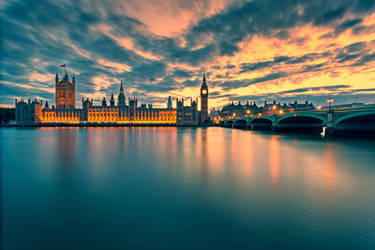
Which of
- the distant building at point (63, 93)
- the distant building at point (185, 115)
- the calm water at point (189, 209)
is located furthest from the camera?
the distant building at point (63, 93)

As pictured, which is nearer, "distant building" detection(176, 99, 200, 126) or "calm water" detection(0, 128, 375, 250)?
"calm water" detection(0, 128, 375, 250)

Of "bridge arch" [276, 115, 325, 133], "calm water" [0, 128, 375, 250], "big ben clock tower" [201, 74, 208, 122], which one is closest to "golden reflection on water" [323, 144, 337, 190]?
"calm water" [0, 128, 375, 250]

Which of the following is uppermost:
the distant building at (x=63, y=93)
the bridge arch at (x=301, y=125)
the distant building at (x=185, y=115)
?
the distant building at (x=63, y=93)

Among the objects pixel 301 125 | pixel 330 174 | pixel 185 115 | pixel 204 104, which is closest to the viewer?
pixel 330 174

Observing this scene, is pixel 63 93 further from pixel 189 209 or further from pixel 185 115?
pixel 189 209

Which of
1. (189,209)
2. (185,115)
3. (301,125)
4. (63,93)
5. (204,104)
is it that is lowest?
(189,209)

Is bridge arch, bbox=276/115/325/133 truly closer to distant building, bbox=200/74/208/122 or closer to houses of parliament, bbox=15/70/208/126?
houses of parliament, bbox=15/70/208/126

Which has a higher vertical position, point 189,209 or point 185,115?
point 185,115

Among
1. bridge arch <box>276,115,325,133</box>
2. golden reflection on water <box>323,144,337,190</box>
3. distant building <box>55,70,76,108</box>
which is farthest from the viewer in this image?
distant building <box>55,70,76,108</box>

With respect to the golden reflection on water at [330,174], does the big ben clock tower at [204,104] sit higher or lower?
higher

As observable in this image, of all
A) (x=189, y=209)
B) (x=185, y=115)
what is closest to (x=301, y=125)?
(x=189, y=209)

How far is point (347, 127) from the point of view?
37.6m

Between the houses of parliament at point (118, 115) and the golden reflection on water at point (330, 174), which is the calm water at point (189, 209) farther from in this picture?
the houses of parliament at point (118, 115)

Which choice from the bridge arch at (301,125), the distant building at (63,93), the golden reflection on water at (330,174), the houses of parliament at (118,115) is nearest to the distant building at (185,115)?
the houses of parliament at (118,115)
